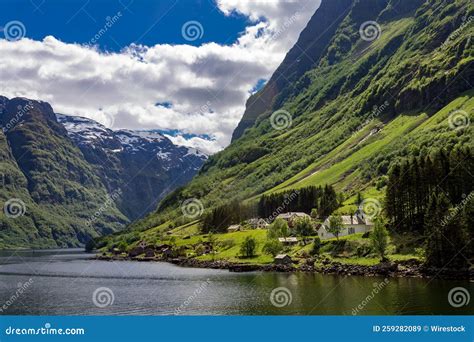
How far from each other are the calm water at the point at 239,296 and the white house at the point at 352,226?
1355 inches

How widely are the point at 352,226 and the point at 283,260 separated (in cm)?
2577

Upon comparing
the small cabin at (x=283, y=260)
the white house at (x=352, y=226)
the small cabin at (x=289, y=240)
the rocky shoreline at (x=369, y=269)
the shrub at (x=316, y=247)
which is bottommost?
the rocky shoreline at (x=369, y=269)

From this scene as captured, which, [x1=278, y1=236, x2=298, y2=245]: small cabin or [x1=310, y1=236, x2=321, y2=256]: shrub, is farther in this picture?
[x1=278, y1=236, x2=298, y2=245]: small cabin

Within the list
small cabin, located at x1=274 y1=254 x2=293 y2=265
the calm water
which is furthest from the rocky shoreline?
the calm water

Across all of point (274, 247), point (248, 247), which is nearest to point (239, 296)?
point (274, 247)

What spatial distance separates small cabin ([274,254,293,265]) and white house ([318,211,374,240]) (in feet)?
58.9

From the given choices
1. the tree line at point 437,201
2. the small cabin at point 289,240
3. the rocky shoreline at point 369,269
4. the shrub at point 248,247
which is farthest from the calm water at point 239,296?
the shrub at point 248,247

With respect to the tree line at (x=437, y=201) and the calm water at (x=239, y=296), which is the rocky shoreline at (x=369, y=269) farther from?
the calm water at (x=239, y=296)

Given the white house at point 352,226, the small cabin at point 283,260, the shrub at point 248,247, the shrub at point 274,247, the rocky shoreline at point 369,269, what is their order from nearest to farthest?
1. the rocky shoreline at point 369,269
2. the small cabin at point 283,260
3. the white house at point 352,226
4. the shrub at point 274,247
5. the shrub at point 248,247

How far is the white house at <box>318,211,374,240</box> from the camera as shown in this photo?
14288 cm

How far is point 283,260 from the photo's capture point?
13288cm

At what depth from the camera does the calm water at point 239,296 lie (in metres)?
67.5

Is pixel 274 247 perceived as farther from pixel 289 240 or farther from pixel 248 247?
pixel 248 247

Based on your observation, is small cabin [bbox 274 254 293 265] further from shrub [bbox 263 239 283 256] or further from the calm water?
the calm water
